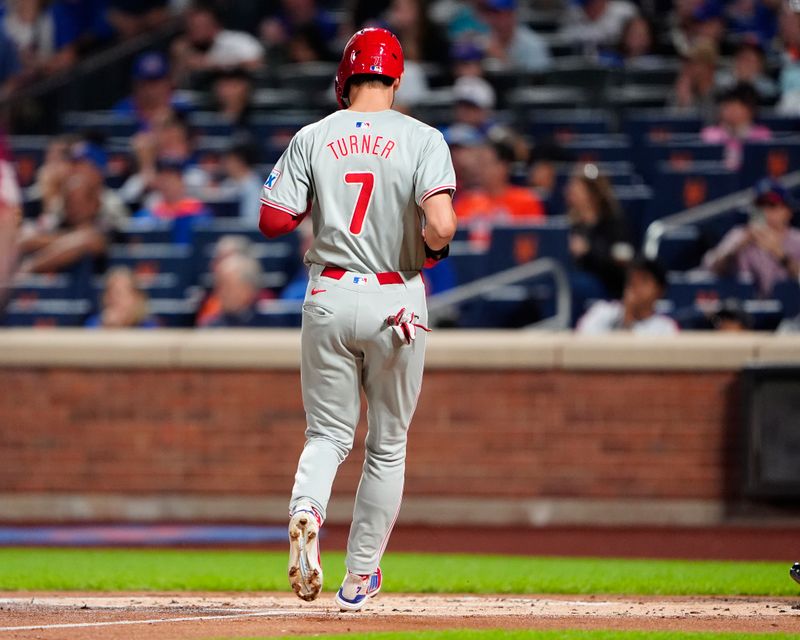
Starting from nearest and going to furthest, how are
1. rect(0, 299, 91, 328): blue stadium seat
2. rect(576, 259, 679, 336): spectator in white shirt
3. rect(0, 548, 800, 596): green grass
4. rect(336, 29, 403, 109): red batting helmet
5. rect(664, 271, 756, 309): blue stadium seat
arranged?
rect(336, 29, 403, 109): red batting helmet → rect(0, 548, 800, 596): green grass → rect(576, 259, 679, 336): spectator in white shirt → rect(664, 271, 756, 309): blue stadium seat → rect(0, 299, 91, 328): blue stadium seat

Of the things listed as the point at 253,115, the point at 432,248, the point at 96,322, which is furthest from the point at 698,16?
the point at 432,248

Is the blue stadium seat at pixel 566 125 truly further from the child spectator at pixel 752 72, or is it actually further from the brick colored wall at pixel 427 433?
the brick colored wall at pixel 427 433

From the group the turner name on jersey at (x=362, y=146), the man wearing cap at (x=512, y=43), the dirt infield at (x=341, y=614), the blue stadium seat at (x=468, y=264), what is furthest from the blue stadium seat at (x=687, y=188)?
the turner name on jersey at (x=362, y=146)

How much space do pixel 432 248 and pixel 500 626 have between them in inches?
51.1

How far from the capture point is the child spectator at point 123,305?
1153 centimetres

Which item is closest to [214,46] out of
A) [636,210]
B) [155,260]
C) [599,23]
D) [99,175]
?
[99,175]

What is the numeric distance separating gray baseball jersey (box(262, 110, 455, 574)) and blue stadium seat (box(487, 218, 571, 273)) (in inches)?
229

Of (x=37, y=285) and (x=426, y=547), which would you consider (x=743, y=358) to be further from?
(x=37, y=285)

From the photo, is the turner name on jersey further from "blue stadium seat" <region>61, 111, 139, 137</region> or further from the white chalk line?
"blue stadium seat" <region>61, 111, 139, 137</region>

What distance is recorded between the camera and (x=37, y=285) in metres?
12.8

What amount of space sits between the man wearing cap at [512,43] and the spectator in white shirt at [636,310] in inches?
156

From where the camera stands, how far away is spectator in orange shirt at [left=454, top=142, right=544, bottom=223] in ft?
38.0

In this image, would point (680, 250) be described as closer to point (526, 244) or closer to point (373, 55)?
point (526, 244)

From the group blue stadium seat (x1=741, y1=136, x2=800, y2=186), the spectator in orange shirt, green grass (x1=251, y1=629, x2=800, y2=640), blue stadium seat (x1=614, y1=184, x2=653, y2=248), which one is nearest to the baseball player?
green grass (x1=251, y1=629, x2=800, y2=640)
